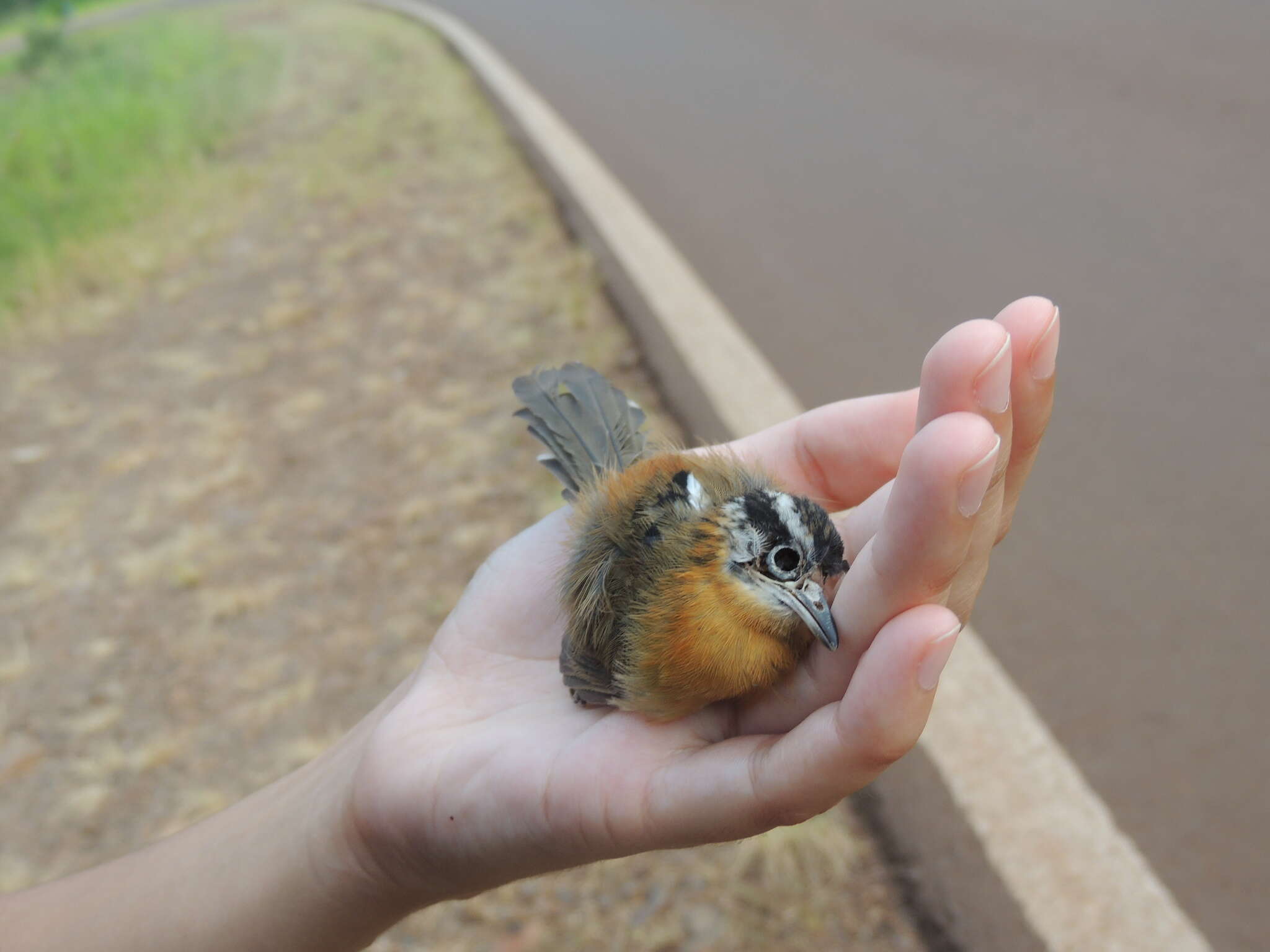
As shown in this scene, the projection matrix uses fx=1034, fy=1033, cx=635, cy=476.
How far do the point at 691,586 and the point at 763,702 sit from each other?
0.30 m

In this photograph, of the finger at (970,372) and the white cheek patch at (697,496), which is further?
the white cheek patch at (697,496)

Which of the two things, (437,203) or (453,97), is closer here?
(437,203)

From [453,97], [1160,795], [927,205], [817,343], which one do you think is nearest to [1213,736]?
[1160,795]

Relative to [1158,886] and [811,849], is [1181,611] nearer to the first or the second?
[1158,886]

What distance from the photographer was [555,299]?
250 inches

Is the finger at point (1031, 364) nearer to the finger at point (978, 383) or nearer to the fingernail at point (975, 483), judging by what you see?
the finger at point (978, 383)

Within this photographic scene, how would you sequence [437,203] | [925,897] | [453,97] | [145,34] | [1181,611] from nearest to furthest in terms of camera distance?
1. [925,897]
2. [1181,611]
3. [437,203]
4. [453,97]
5. [145,34]

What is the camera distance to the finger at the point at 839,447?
238 centimetres

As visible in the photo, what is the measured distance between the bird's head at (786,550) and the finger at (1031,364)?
1.44 feet

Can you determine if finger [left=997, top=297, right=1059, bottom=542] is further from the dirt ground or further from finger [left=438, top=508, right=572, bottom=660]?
the dirt ground

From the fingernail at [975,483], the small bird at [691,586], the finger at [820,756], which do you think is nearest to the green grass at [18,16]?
the small bird at [691,586]

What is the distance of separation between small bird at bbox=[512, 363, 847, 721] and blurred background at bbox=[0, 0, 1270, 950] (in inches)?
42.8

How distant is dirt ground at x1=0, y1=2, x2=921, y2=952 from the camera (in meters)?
3.18

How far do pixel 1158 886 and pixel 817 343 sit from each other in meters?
3.40
